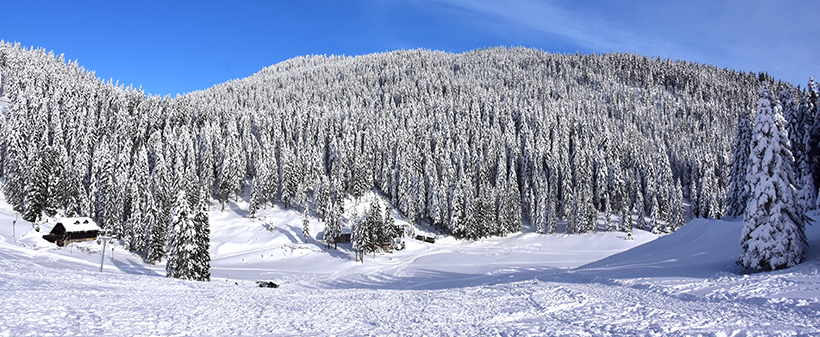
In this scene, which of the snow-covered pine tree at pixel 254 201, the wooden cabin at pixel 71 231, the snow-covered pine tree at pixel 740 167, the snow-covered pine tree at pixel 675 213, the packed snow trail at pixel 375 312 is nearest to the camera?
the packed snow trail at pixel 375 312

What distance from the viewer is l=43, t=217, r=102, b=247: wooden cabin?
187 ft

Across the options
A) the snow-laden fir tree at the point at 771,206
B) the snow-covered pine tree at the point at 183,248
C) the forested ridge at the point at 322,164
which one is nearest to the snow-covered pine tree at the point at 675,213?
the forested ridge at the point at 322,164

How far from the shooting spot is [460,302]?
20.4 m

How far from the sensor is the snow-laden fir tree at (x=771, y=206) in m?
21.3

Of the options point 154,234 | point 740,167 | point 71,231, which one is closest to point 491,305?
point 740,167

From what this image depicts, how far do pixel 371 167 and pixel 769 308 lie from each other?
93002mm

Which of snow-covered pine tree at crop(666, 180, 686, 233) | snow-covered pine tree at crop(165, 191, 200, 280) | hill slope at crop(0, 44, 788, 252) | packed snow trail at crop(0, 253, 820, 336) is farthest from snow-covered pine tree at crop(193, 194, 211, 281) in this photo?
snow-covered pine tree at crop(666, 180, 686, 233)

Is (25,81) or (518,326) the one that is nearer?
(518,326)

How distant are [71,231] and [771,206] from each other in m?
77.0

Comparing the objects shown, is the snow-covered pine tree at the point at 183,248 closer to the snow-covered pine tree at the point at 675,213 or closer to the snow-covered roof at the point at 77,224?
the snow-covered roof at the point at 77,224

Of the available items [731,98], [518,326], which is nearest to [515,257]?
[518,326]

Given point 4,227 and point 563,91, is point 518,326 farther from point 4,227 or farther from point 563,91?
point 563,91

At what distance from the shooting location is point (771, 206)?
21.7 metres

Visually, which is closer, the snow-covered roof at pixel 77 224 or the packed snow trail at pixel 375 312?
the packed snow trail at pixel 375 312
